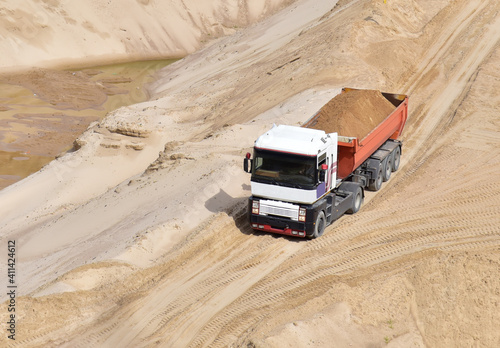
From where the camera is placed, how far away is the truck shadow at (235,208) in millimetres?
18703

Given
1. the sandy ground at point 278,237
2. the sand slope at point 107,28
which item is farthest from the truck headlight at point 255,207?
the sand slope at point 107,28

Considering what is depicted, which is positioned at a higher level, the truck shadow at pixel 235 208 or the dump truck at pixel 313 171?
the dump truck at pixel 313 171

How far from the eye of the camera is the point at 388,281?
15.8 meters

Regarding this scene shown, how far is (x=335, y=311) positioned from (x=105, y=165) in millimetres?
16886

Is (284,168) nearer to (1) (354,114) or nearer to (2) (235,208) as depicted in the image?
(2) (235,208)

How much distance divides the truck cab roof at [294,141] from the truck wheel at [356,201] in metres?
2.44

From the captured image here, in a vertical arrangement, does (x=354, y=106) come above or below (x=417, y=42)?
above

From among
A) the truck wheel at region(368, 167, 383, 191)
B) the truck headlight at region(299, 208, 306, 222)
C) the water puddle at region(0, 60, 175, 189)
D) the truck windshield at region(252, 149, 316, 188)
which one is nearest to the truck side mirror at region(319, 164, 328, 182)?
the truck windshield at region(252, 149, 316, 188)

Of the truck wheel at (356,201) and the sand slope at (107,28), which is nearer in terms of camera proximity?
the truck wheel at (356,201)

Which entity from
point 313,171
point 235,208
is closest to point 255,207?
point 313,171

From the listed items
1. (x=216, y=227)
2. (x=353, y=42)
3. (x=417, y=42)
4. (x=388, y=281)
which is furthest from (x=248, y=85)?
(x=388, y=281)

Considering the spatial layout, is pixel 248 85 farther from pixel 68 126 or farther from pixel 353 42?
pixel 68 126

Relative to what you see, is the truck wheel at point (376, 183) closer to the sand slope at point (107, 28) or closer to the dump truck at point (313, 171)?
the dump truck at point (313, 171)

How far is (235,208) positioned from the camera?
66.2 feet
